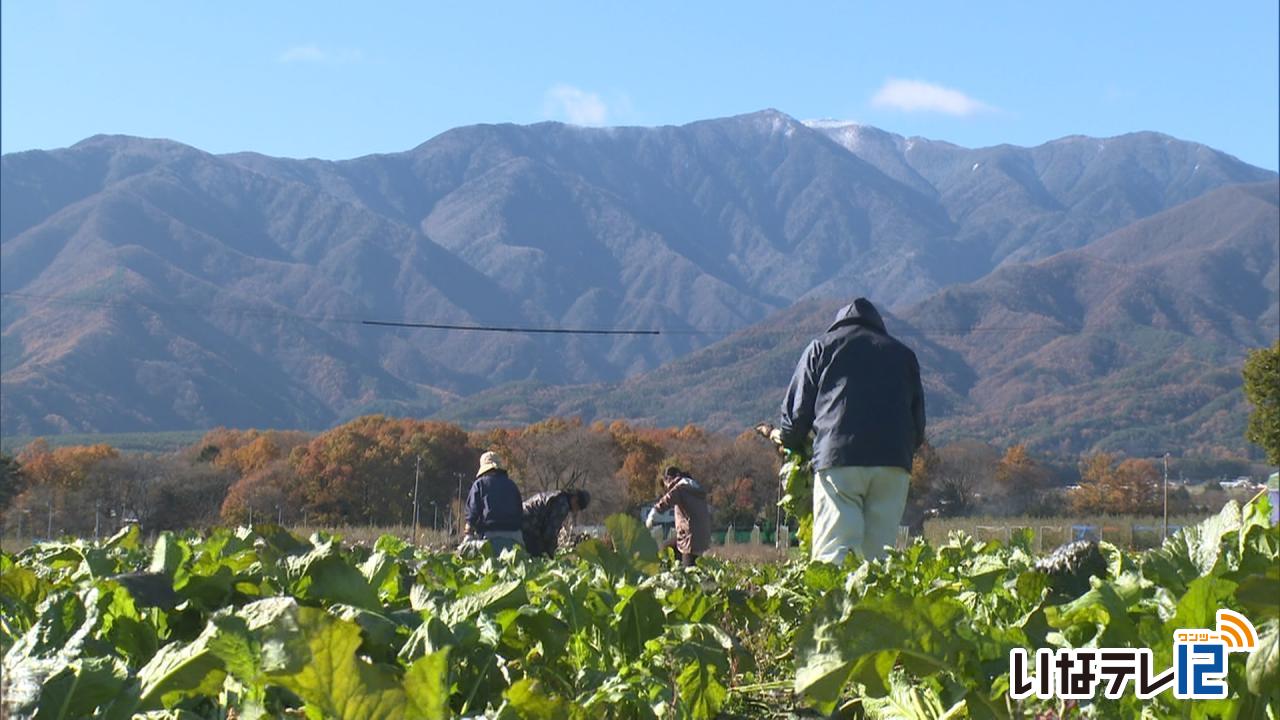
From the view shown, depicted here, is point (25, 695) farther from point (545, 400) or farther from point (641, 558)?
point (545, 400)

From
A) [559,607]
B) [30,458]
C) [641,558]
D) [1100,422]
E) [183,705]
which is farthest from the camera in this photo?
[1100,422]

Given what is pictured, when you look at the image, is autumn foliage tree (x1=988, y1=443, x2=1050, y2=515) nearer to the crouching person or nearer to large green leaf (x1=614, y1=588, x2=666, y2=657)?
the crouching person

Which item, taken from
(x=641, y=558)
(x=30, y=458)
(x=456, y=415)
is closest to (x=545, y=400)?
(x=456, y=415)

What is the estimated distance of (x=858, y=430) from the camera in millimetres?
6184

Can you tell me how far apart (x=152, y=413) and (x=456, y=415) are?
123ft

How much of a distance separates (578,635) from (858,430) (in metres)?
3.73

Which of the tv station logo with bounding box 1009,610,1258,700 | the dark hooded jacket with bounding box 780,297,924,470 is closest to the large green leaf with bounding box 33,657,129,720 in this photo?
the tv station logo with bounding box 1009,610,1258,700

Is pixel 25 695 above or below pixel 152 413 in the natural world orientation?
above

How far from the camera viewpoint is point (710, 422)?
157500 millimetres

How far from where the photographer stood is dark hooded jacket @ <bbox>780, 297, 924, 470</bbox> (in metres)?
6.19

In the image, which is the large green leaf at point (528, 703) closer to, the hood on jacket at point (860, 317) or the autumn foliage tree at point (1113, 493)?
the hood on jacket at point (860, 317)

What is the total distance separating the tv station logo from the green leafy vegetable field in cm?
2

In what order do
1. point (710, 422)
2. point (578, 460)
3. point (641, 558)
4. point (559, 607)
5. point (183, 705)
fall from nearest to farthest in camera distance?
point (183, 705)
point (559, 607)
point (641, 558)
point (578, 460)
point (710, 422)

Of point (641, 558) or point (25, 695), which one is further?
point (641, 558)
